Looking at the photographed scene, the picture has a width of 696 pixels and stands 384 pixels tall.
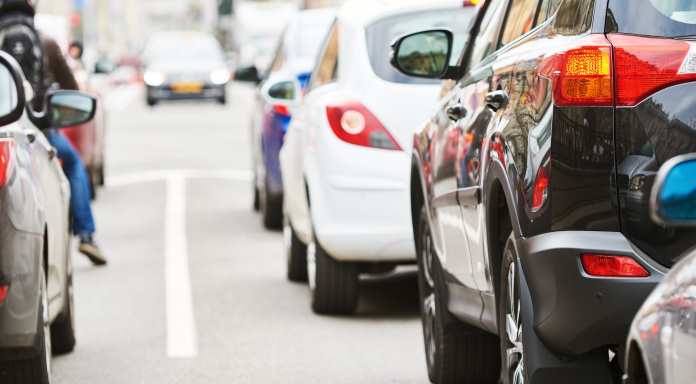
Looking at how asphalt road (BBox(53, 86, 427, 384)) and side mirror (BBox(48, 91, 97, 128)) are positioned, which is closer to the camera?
asphalt road (BBox(53, 86, 427, 384))

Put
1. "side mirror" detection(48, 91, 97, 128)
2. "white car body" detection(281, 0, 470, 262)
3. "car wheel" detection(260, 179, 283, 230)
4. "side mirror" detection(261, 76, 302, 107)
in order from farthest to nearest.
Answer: "car wheel" detection(260, 179, 283, 230) → "side mirror" detection(261, 76, 302, 107) → "white car body" detection(281, 0, 470, 262) → "side mirror" detection(48, 91, 97, 128)

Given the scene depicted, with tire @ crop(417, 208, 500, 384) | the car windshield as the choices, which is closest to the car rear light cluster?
tire @ crop(417, 208, 500, 384)

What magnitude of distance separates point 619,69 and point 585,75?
0.09 m

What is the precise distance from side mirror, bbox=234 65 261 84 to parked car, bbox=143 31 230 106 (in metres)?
26.7

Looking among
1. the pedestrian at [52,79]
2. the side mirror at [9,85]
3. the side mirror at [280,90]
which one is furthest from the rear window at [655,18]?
the side mirror at [280,90]

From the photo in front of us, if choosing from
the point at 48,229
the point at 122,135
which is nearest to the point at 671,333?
the point at 48,229

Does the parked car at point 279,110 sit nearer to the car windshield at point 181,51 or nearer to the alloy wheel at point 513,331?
the alloy wheel at point 513,331

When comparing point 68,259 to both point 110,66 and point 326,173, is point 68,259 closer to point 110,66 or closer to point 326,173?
point 326,173

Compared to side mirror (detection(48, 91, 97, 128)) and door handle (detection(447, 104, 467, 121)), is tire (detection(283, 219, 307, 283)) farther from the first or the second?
door handle (detection(447, 104, 467, 121))

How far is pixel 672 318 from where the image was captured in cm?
393

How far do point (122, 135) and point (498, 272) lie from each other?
27200mm

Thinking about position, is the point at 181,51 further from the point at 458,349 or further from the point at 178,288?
the point at 458,349

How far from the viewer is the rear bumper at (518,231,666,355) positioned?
4.73m

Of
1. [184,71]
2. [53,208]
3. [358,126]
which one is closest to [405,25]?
[358,126]
